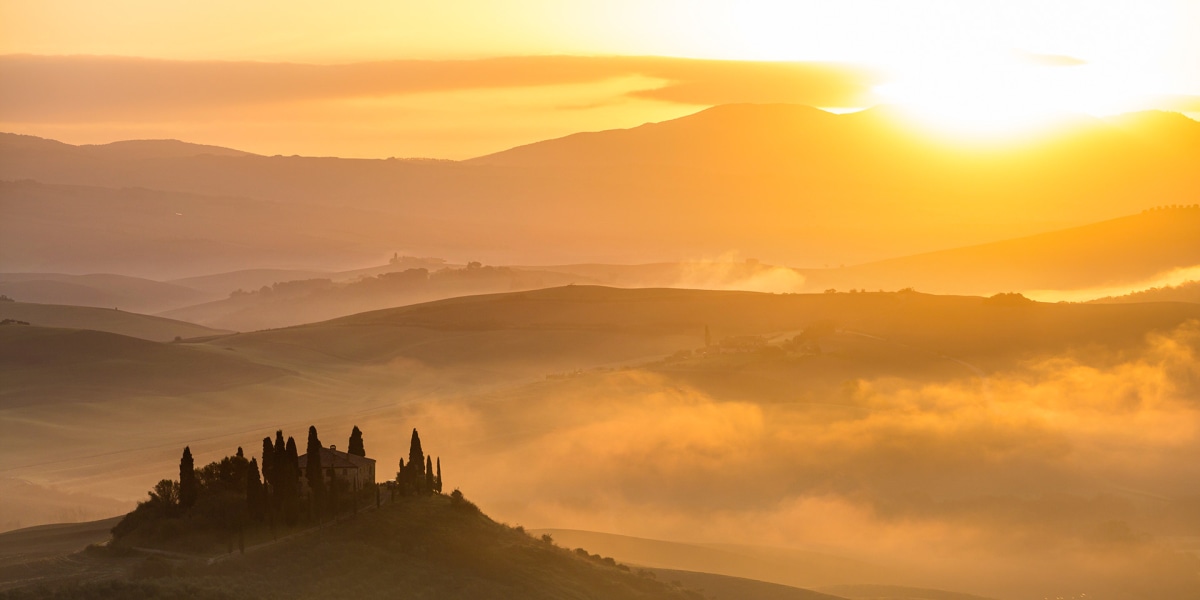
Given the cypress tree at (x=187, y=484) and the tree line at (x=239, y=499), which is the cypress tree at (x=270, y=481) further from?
the cypress tree at (x=187, y=484)

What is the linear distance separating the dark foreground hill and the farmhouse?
→ 10.6ft

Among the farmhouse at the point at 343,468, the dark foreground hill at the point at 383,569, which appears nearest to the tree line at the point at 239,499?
the farmhouse at the point at 343,468

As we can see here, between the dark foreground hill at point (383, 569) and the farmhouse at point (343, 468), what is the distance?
3222 millimetres

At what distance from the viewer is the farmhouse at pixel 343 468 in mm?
68438

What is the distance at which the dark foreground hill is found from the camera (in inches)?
2047

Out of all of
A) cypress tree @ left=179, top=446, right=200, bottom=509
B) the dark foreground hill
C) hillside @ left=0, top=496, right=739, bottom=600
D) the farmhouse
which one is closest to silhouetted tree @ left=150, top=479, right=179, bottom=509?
cypress tree @ left=179, top=446, right=200, bottom=509

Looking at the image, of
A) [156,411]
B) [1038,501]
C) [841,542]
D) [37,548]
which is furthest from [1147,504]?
[156,411]

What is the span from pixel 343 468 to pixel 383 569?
10.2 m

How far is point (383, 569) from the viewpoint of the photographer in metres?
60.2

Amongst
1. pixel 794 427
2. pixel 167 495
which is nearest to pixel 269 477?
pixel 167 495

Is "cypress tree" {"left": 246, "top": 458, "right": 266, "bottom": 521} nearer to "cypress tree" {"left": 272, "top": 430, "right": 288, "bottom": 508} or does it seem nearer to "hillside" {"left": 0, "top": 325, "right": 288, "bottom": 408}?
"cypress tree" {"left": 272, "top": 430, "right": 288, "bottom": 508}

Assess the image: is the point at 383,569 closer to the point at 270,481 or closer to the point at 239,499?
the point at 270,481

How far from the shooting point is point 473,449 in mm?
142875

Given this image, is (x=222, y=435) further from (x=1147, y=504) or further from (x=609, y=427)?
(x=1147, y=504)
